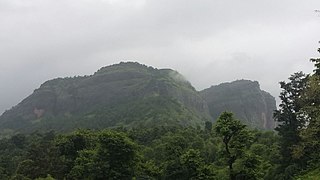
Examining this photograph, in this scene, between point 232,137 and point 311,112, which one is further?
point 232,137

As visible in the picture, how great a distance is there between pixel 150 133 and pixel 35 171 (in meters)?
54.7

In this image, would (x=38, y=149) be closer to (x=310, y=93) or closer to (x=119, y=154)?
(x=119, y=154)

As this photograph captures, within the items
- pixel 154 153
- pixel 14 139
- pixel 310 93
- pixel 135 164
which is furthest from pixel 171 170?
pixel 14 139

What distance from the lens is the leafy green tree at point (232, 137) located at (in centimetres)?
4650

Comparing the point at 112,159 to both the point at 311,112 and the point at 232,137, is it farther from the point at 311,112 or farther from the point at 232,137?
the point at 311,112

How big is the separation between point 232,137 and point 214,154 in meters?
42.8

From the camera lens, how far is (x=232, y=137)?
4766cm

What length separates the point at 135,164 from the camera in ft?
202

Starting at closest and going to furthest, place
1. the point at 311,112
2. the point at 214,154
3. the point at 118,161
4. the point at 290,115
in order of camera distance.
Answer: the point at 311,112, the point at 290,115, the point at 118,161, the point at 214,154

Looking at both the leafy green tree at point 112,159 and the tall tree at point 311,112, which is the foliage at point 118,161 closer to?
the leafy green tree at point 112,159

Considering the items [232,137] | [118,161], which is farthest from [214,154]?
[232,137]

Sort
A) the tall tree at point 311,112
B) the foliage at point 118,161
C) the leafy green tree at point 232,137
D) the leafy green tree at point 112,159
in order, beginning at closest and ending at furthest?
1. the tall tree at point 311,112
2. the leafy green tree at point 232,137
3. the foliage at point 118,161
4. the leafy green tree at point 112,159

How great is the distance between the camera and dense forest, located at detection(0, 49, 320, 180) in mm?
42094

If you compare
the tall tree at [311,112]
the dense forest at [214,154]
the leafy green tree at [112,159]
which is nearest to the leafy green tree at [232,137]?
the dense forest at [214,154]
